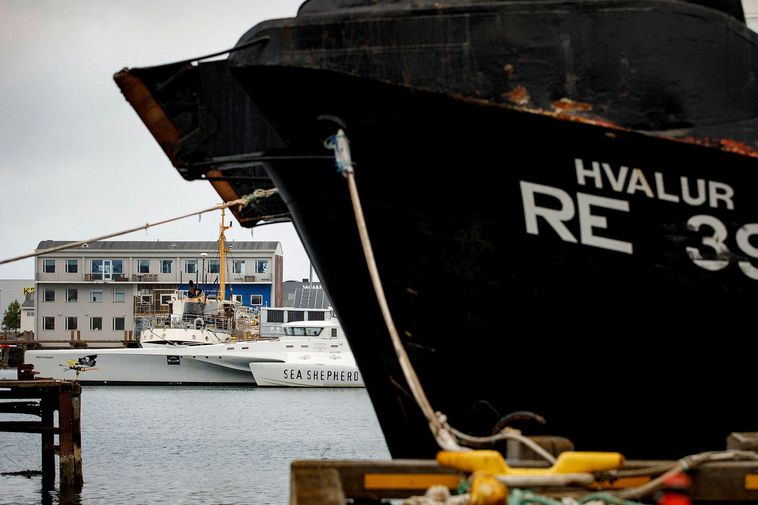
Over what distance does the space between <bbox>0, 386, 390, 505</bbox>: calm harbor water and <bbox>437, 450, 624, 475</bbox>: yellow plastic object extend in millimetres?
13032

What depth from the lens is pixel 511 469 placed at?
5.32 meters

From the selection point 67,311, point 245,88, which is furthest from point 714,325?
point 67,311

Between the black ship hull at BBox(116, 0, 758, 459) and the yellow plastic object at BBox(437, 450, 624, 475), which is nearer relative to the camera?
the yellow plastic object at BBox(437, 450, 624, 475)

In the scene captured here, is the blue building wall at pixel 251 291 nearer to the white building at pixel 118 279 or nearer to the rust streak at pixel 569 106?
the white building at pixel 118 279

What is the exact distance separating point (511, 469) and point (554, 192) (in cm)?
224

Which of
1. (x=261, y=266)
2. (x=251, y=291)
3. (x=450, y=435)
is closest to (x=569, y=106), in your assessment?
(x=450, y=435)

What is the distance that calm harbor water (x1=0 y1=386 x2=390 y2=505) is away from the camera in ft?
63.3

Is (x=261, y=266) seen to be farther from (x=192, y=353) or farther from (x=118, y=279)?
(x=192, y=353)

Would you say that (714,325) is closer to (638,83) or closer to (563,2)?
(638,83)

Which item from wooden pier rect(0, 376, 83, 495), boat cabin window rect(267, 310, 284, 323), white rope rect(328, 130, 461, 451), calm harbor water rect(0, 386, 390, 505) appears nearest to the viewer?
white rope rect(328, 130, 461, 451)

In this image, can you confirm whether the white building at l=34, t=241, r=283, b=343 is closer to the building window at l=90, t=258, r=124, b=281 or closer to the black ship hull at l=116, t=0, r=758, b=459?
the building window at l=90, t=258, r=124, b=281

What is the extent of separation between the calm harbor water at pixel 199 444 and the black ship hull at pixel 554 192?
11.2 m

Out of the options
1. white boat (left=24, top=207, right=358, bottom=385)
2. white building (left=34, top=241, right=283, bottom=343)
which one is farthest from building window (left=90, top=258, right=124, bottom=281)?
white boat (left=24, top=207, right=358, bottom=385)

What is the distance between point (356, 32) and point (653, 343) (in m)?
2.83
